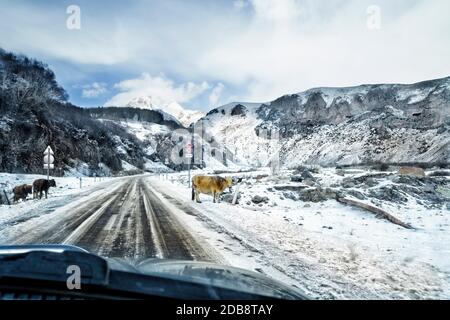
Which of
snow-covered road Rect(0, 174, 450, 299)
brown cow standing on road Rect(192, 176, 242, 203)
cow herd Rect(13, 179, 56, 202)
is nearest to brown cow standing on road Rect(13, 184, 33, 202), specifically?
cow herd Rect(13, 179, 56, 202)

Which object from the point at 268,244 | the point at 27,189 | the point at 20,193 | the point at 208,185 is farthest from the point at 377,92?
the point at 268,244

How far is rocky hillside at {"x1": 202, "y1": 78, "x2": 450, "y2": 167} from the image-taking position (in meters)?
60.5

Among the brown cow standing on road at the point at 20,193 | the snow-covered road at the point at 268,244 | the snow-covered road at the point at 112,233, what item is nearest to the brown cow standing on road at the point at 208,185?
the snow-covered road at the point at 268,244

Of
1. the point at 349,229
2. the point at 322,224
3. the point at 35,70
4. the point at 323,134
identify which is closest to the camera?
the point at 349,229

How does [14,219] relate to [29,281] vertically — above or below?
below

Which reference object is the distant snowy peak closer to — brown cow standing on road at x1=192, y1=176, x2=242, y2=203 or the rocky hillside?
the rocky hillside

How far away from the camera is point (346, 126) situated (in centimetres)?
8781

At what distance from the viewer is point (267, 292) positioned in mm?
2250

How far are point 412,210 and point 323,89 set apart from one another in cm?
13237

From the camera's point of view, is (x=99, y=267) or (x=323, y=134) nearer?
(x=99, y=267)

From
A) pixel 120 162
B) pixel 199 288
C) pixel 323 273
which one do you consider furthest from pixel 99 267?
pixel 120 162

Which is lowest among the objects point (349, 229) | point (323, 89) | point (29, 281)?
point (349, 229)

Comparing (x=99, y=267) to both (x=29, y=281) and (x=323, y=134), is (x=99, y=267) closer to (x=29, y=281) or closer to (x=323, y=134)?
(x=29, y=281)

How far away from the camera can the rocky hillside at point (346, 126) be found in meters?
60.5
